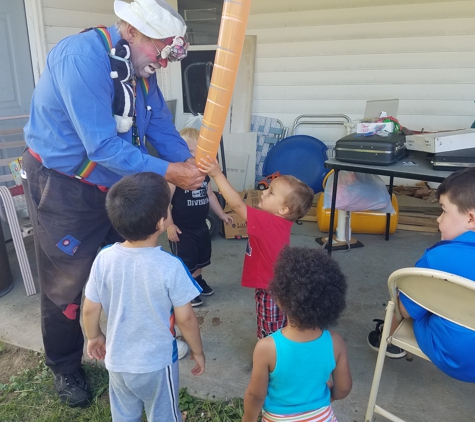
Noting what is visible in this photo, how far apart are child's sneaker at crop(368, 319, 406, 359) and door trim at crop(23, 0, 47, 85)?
386 cm

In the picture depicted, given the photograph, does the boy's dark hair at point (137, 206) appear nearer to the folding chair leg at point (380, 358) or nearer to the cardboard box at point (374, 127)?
the folding chair leg at point (380, 358)

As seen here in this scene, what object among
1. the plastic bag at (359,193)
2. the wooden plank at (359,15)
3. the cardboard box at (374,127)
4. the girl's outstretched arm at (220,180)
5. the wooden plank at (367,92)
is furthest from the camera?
the wooden plank at (367,92)

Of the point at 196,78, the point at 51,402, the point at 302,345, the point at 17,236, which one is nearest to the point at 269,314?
the point at 302,345

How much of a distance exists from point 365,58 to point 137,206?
14.2 feet

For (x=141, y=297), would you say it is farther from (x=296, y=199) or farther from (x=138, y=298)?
(x=296, y=199)

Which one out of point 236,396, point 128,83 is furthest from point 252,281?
point 128,83

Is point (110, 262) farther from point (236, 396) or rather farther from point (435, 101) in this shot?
point (435, 101)

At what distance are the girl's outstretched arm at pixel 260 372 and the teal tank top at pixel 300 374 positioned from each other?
0.02m

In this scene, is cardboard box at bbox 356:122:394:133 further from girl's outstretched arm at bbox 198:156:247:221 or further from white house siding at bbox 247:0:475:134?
white house siding at bbox 247:0:475:134

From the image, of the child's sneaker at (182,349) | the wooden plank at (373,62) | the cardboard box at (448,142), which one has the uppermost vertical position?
the wooden plank at (373,62)

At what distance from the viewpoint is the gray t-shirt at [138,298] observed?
1464 mm

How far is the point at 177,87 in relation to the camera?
575 centimetres

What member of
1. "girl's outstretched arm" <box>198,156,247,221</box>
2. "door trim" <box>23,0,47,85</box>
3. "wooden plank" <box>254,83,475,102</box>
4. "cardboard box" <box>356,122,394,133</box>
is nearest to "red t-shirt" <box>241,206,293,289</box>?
"girl's outstretched arm" <box>198,156,247,221</box>

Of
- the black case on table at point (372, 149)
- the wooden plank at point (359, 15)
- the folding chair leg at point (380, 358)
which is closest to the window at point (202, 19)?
the wooden plank at point (359, 15)
